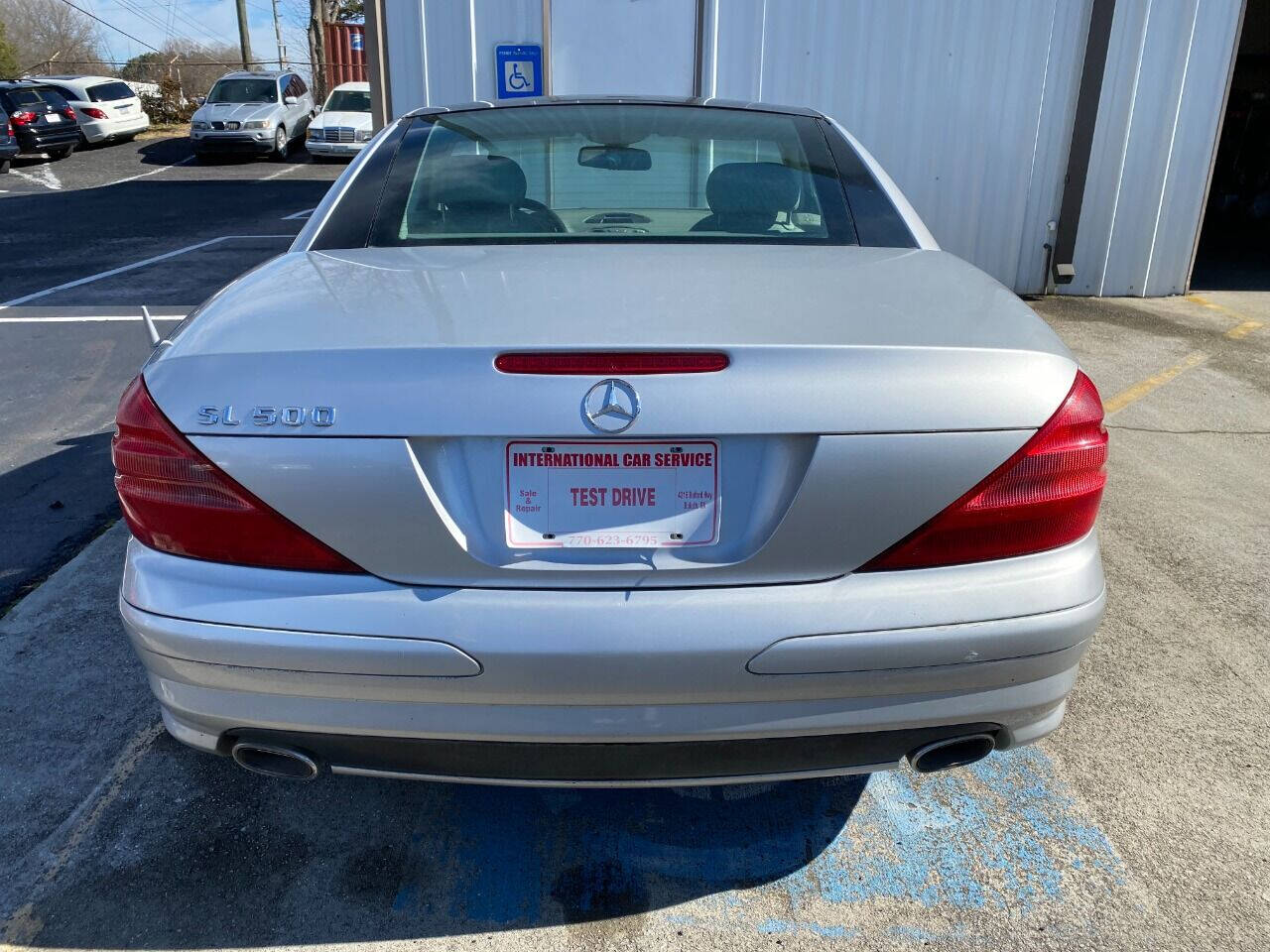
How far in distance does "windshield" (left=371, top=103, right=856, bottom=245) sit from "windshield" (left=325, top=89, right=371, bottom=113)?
19961 millimetres

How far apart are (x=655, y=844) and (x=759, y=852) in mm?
243

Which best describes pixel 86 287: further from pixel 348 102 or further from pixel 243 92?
pixel 243 92

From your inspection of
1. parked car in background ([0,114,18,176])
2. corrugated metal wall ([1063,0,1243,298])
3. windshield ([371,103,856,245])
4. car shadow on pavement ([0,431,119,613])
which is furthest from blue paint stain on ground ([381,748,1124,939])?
parked car in background ([0,114,18,176])

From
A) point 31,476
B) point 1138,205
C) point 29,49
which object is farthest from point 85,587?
point 29,49

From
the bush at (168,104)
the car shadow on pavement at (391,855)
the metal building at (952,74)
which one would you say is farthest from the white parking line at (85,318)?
the bush at (168,104)

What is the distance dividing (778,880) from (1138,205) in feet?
27.0

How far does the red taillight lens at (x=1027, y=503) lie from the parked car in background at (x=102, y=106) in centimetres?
2544

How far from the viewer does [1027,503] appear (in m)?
1.77

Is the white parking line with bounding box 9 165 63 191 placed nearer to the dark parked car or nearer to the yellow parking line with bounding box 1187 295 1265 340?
the dark parked car

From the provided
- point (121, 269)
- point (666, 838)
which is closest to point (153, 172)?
point (121, 269)

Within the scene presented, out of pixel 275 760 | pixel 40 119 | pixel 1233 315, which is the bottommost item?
pixel 1233 315

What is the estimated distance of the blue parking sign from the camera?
8.09 m

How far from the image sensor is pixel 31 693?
2.83 m

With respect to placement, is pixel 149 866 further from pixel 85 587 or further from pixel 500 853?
pixel 85 587
